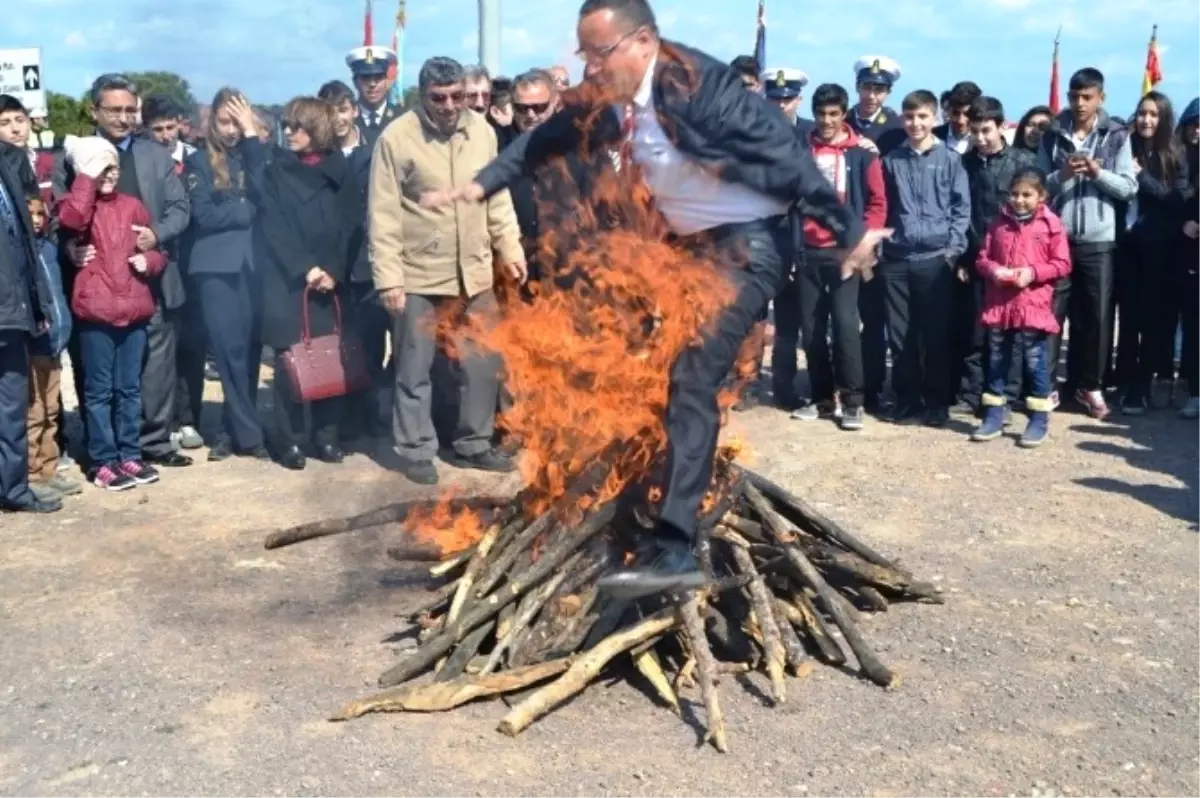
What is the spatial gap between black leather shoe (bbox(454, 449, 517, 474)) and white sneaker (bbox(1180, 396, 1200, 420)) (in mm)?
5107

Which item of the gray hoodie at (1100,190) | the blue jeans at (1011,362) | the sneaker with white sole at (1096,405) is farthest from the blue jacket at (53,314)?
the sneaker with white sole at (1096,405)

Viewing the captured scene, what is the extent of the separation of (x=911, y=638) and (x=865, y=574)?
38 cm

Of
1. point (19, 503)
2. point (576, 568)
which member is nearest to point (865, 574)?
point (576, 568)

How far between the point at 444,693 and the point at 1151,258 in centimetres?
710

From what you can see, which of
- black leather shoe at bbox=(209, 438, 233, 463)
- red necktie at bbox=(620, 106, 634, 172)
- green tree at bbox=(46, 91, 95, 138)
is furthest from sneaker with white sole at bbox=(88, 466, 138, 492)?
green tree at bbox=(46, 91, 95, 138)

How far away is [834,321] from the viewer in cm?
945

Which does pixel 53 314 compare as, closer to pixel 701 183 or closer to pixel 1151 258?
pixel 701 183

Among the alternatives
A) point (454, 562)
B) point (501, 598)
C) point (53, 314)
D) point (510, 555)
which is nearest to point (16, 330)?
point (53, 314)

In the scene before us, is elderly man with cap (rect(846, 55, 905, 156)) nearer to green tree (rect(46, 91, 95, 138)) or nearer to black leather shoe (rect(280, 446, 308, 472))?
black leather shoe (rect(280, 446, 308, 472))

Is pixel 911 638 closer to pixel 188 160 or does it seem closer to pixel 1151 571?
pixel 1151 571

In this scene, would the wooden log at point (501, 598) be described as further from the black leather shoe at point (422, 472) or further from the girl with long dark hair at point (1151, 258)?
the girl with long dark hair at point (1151, 258)

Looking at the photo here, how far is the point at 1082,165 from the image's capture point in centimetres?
896

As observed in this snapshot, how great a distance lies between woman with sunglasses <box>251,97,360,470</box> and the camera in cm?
802

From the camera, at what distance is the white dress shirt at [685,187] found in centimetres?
495
